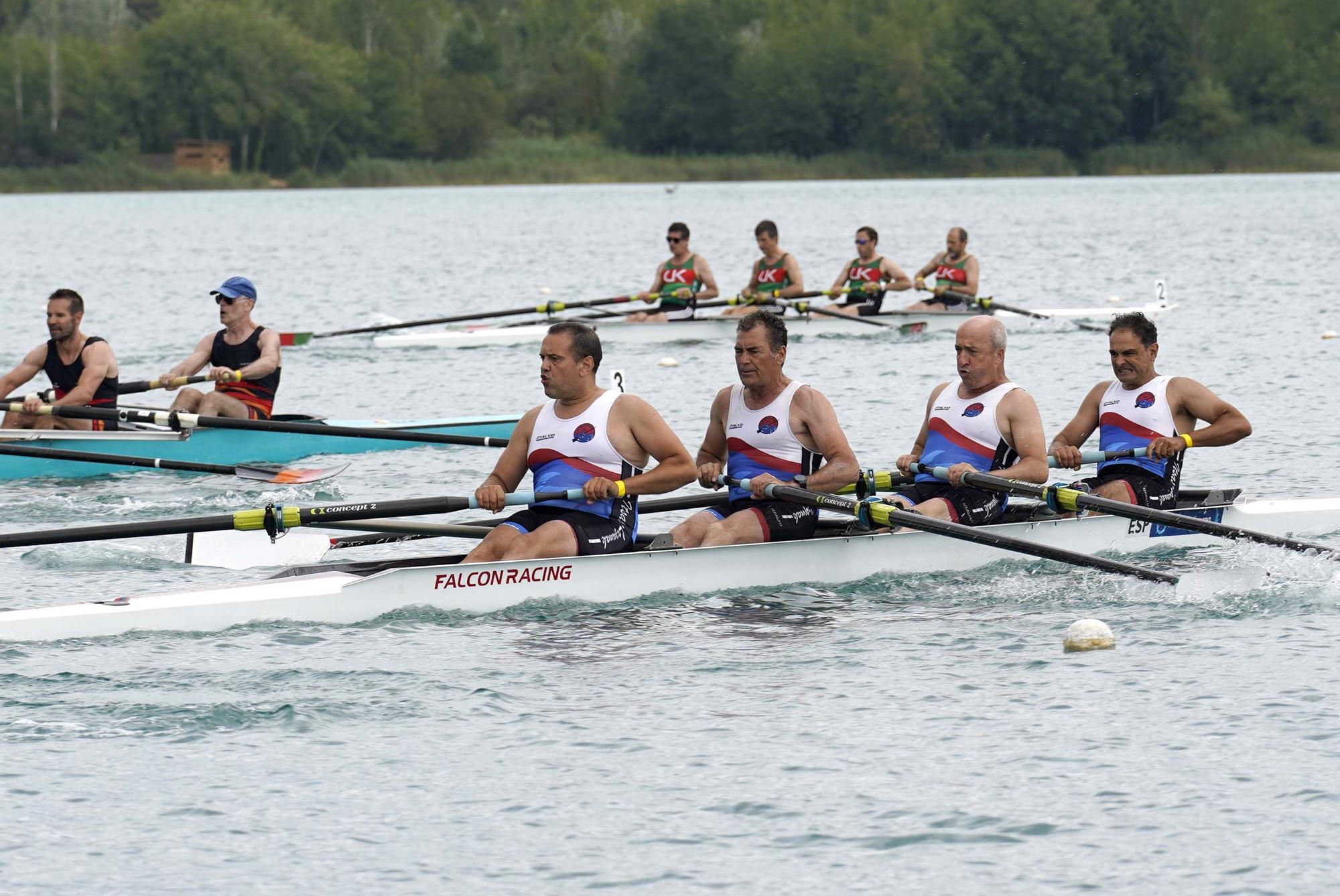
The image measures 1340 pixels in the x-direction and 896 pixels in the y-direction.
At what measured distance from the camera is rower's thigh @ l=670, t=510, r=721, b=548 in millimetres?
9586

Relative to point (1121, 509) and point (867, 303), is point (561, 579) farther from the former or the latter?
point (867, 303)

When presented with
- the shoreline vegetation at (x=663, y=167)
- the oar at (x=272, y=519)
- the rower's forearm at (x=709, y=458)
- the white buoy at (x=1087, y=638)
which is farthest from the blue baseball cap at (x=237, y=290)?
the shoreline vegetation at (x=663, y=167)

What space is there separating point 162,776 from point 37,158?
102m

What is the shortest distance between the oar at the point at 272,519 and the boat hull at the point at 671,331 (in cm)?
1329

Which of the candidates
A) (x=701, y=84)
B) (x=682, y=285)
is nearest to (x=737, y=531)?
(x=682, y=285)

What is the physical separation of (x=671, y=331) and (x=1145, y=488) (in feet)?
41.6

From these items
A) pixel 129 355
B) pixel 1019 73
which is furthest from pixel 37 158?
pixel 129 355

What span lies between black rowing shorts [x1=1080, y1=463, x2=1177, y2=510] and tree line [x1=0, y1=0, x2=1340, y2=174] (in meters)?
93.0

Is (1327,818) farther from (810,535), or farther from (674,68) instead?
(674,68)

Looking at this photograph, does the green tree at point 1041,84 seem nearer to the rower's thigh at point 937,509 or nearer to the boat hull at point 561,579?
the boat hull at point 561,579

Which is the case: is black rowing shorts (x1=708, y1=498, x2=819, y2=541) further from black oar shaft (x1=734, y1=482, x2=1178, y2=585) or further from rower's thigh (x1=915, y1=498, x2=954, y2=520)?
rower's thigh (x1=915, y1=498, x2=954, y2=520)

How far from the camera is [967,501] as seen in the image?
984 cm

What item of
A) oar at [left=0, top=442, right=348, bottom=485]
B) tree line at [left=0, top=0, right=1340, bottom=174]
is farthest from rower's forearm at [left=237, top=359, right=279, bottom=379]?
tree line at [left=0, top=0, right=1340, bottom=174]

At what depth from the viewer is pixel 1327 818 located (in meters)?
6.47
